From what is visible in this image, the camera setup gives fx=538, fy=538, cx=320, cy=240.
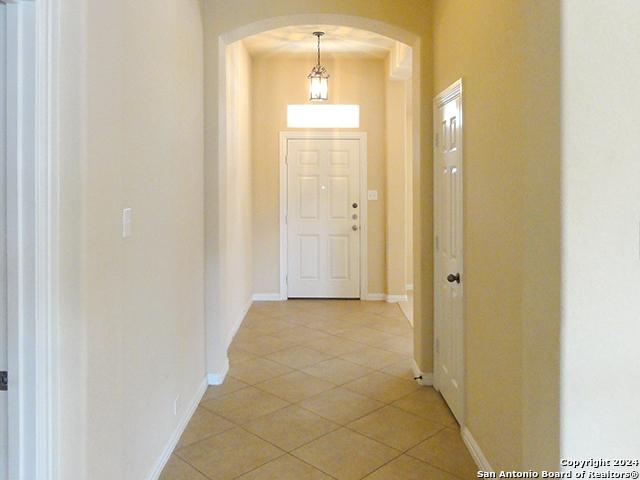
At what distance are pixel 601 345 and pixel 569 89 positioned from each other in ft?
2.08

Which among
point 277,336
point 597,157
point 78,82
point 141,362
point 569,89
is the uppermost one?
point 78,82

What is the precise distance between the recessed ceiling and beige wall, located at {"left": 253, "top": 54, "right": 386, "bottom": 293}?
30 cm

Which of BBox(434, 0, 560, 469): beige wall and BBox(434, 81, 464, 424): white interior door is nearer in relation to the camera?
BBox(434, 0, 560, 469): beige wall

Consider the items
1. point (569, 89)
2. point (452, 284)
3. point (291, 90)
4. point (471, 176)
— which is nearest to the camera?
point (569, 89)

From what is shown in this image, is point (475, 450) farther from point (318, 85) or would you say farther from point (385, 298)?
point (318, 85)

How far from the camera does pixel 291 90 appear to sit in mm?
6508

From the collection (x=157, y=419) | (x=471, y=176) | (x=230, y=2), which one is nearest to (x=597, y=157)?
(x=471, y=176)

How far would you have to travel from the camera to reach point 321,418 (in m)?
3.22

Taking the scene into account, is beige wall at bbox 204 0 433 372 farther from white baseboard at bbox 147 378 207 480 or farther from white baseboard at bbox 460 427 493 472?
white baseboard at bbox 460 427 493 472

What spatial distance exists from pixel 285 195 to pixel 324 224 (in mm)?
602

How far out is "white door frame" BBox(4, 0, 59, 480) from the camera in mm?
1465

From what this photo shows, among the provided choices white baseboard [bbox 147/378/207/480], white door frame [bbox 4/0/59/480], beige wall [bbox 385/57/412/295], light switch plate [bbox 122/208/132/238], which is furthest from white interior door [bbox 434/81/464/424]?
beige wall [bbox 385/57/412/295]

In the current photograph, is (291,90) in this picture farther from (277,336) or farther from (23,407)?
(23,407)

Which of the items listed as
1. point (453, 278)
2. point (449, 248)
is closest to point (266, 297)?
point (449, 248)
